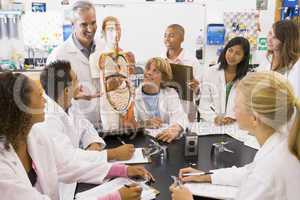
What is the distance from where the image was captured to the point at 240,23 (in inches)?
154

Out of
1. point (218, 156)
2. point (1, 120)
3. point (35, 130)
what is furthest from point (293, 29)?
point (1, 120)

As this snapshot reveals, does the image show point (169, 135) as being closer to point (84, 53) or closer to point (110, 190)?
point (110, 190)

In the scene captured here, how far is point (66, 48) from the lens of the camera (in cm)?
238

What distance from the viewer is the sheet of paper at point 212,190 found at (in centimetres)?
122

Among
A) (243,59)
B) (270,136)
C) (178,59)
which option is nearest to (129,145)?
(270,136)

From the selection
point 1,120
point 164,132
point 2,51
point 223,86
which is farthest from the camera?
point 2,51

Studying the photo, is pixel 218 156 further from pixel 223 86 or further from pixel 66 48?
pixel 66 48

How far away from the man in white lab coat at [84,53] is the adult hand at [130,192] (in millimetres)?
1085

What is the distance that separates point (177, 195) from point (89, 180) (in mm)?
444

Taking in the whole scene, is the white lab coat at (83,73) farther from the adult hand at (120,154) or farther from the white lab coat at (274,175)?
the white lab coat at (274,175)

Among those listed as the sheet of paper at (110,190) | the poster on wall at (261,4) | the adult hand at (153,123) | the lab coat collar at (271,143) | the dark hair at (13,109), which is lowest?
the sheet of paper at (110,190)

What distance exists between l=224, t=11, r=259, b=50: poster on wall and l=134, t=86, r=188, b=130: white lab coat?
1880 millimetres

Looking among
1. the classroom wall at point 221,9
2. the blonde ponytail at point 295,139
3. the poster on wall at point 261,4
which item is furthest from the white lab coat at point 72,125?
the poster on wall at point 261,4

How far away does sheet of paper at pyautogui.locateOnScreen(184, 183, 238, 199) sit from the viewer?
1.22 m
